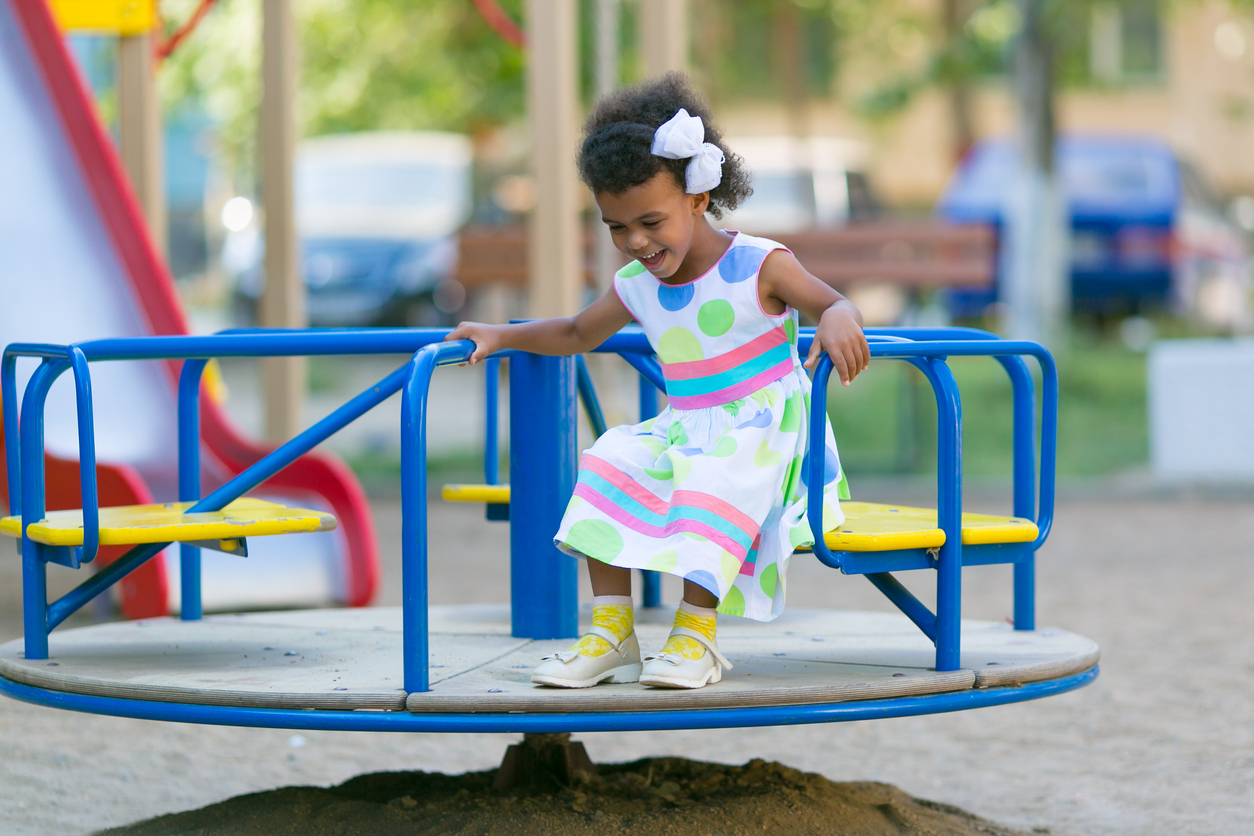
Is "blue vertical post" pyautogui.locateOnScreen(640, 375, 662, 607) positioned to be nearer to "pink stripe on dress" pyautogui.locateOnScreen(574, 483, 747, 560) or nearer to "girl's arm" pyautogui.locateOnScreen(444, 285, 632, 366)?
"girl's arm" pyautogui.locateOnScreen(444, 285, 632, 366)

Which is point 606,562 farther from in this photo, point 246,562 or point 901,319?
point 901,319

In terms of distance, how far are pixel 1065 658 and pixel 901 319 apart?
12.6m

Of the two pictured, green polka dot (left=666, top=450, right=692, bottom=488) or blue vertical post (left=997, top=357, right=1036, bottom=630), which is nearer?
green polka dot (left=666, top=450, right=692, bottom=488)

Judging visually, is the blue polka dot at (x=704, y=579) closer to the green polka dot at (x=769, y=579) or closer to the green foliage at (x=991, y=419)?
the green polka dot at (x=769, y=579)

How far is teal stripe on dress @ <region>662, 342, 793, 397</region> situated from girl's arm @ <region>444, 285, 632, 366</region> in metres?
0.21

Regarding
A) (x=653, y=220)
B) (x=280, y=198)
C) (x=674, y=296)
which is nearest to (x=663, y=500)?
(x=674, y=296)

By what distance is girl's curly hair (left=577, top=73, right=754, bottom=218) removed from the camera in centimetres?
279

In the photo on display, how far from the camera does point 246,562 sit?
227 inches

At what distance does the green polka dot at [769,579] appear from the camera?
281 centimetres

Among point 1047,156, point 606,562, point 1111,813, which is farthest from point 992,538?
point 1047,156

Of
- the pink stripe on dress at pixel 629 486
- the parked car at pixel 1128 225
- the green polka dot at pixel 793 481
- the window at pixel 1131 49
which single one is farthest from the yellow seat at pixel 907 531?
the window at pixel 1131 49

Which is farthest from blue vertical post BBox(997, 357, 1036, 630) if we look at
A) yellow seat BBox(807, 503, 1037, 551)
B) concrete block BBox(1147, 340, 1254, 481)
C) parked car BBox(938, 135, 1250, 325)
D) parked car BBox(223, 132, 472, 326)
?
parked car BBox(938, 135, 1250, 325)

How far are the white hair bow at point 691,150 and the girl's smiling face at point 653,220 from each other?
4cm

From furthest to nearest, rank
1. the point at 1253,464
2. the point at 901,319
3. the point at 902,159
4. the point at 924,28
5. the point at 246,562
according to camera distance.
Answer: the point at 902,159 → the point at 924,28 → the point at 901,319 → the point at 1253,464 → the point at 246,562
